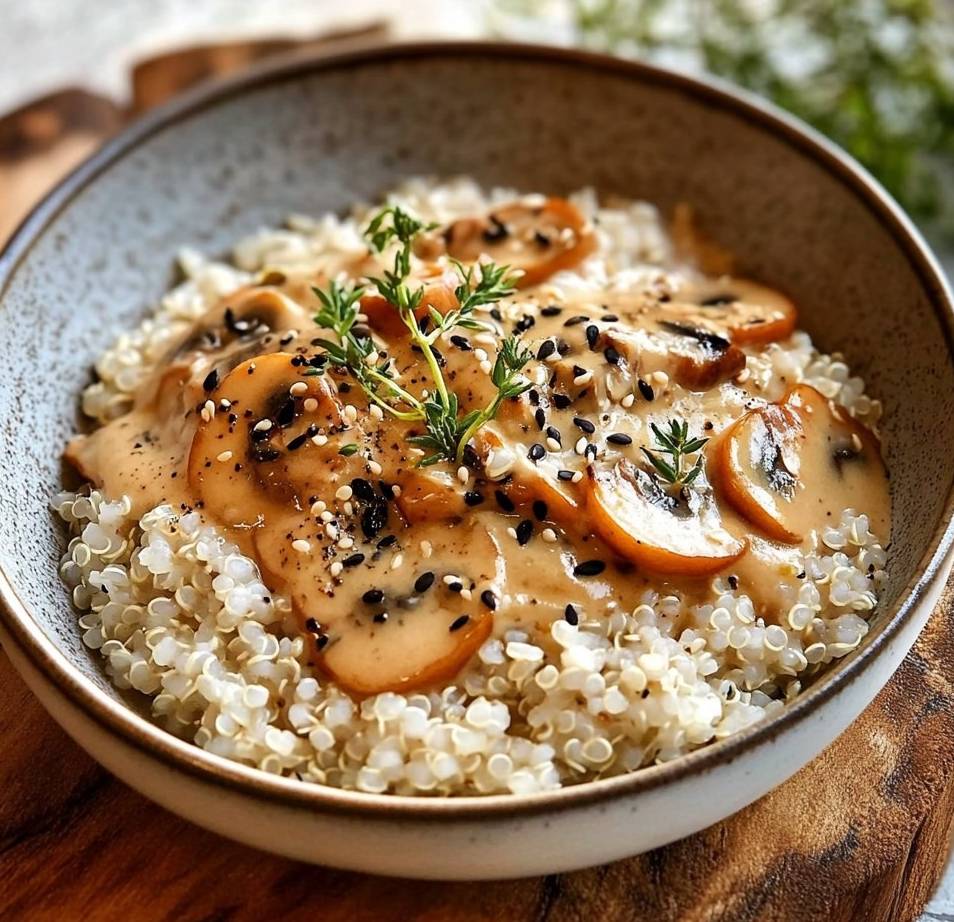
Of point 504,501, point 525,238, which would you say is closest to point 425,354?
point 504,501

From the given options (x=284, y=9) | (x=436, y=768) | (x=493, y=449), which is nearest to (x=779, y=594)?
(x=493, y=449)

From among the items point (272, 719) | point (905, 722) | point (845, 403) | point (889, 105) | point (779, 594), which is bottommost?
point (272, 719)

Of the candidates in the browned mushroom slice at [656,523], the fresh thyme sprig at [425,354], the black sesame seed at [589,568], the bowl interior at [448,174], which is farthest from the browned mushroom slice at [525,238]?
the black sesame seed at [589,568]

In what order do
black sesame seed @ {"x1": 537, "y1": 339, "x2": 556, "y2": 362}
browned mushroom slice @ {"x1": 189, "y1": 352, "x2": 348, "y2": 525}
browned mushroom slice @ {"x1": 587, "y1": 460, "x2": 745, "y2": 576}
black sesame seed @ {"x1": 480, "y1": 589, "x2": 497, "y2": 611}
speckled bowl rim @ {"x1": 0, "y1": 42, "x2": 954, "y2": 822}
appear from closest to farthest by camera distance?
speckled bowl rim @ {"x1": 0, "y1": 42, "x2": 954, "y2": 822}
black sesame seed @ {"x1": 480, "y1": 589, "x2": 497, "y2": 611}
browned mushroom slice @ {"x1": 587, "y1": 460, "x2": 745, "y2": 576}
browned mushroom slice @ {"x1": 189, "y1": 352, "x2": 348, "y2": 525}
black sesame seed @ {"x1": 537, "y1": 339, "x2": 556, "y2": 362}

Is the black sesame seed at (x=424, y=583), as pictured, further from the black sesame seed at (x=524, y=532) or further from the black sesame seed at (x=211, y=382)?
the black sesame seed at (x=211, y=382)

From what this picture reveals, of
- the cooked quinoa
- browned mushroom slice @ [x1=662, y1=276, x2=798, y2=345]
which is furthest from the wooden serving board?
browned mushroom slice @ [x1=662, y1=276, x2=798, y2=345]

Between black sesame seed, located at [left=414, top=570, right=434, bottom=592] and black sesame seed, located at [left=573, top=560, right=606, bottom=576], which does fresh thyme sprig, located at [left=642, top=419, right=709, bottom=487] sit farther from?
black sesame seed, located at [left=414, top=570, right=434, bottom=592]

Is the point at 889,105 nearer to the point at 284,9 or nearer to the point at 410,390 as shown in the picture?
the point at 284,9

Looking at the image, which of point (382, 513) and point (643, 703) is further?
point (382, 513)
